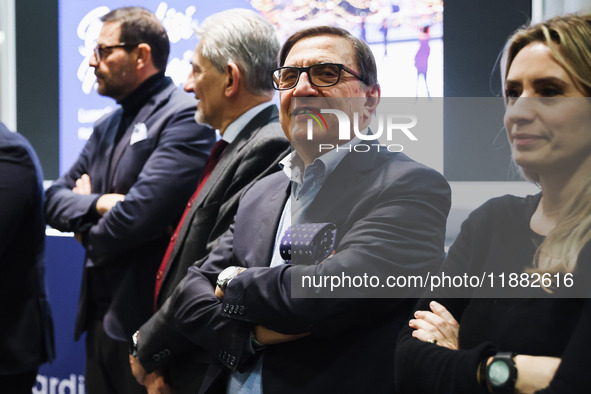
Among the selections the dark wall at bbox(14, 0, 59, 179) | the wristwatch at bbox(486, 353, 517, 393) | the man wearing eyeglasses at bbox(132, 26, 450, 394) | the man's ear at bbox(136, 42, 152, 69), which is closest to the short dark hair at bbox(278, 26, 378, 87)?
the man wearing eyeglasses at bbox(132, 26, 450, 394)

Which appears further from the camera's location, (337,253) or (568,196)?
(337,253)

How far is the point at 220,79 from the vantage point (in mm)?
2633

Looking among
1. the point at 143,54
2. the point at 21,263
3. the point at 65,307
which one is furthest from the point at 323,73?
the point at 65,307

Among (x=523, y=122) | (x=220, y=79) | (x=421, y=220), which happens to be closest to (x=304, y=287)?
(x=421, y=220)

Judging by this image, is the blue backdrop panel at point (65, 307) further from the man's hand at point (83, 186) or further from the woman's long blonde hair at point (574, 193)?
the woman's long blonde hair at point (574, 193)

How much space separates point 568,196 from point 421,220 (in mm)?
399

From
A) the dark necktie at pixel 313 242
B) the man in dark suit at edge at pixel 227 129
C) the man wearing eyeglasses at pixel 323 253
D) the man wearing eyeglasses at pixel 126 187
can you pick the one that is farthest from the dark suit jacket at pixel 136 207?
the dark necktie at pixel 313 242

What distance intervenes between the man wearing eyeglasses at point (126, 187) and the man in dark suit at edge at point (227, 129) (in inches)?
9.6

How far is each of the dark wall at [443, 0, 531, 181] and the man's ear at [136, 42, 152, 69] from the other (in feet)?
5.32

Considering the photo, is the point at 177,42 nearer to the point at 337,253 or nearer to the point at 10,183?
the point at 10,183

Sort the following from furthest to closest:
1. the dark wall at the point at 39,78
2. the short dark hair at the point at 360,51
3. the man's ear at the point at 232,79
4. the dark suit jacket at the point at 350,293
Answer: the dark wall at the point at 39,78 → the man's ear at the point at 232,79 → the short dark hair at the point at 360,51 → the dark suit jacket at the point at 350,293

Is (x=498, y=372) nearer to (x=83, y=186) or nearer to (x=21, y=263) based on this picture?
(x=83, y=186)

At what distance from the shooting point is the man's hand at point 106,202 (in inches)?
113

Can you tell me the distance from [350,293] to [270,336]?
283 millimetres
